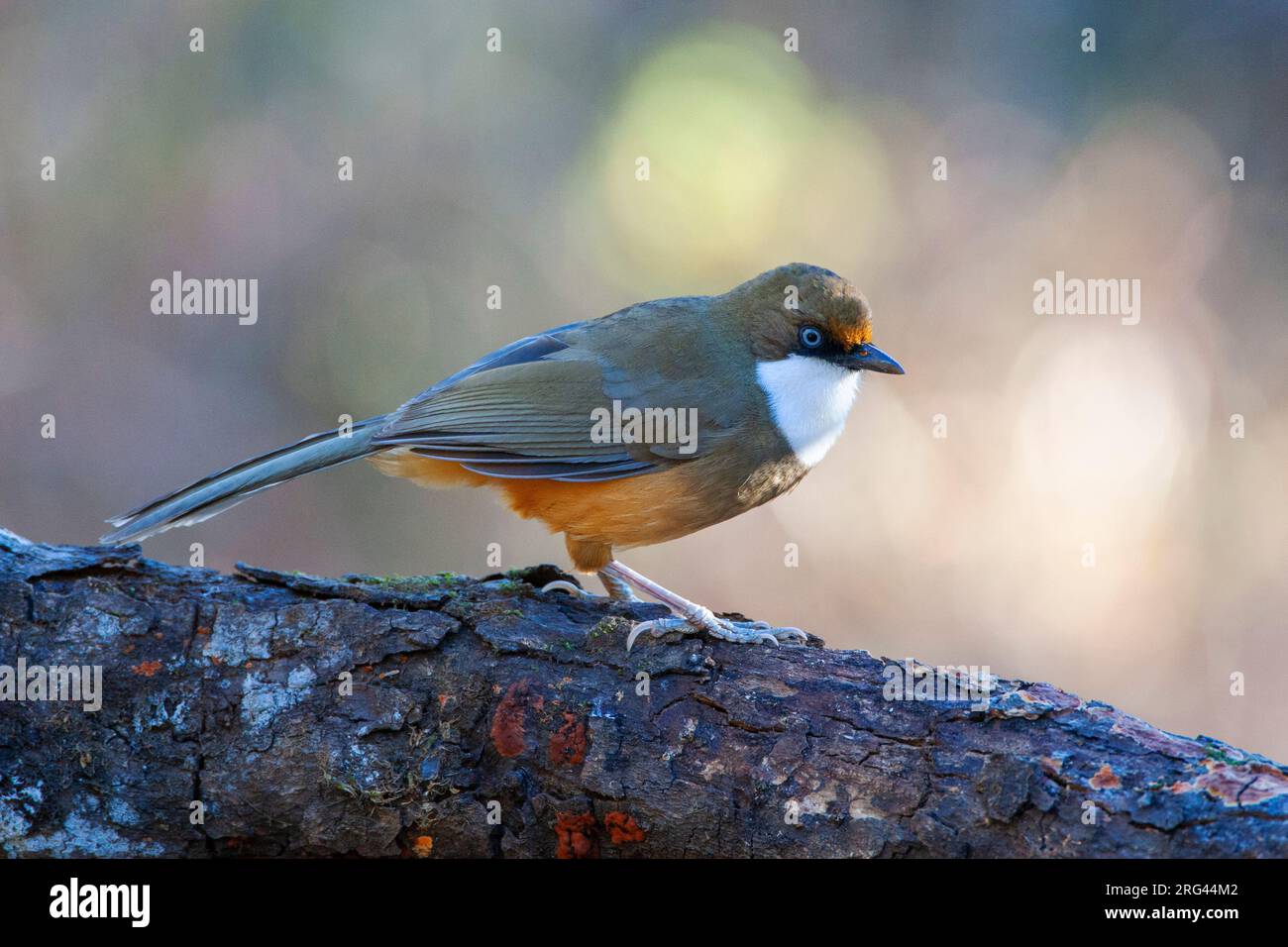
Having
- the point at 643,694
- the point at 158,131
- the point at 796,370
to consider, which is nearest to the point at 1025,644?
the point at 796,370

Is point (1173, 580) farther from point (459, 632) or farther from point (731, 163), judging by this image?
point (459, 632)

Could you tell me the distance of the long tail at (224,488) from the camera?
157 inches

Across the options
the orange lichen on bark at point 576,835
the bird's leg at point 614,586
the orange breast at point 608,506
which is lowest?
the orange lichen on bark at point 576,835

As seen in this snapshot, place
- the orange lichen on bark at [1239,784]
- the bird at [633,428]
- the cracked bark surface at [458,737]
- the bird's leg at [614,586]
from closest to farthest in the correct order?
the orange lichen on bark at [1239,784] → the cracked bark surface at [458,737] → the bird at [633,428] → the bird's leg at [614,586]

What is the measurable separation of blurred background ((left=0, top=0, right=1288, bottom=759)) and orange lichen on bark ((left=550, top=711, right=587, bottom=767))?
4.16 meters

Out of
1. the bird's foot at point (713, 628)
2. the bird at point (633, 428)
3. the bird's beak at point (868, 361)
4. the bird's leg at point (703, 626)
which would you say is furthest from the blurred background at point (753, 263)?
the bird's foot at point (713, 628)

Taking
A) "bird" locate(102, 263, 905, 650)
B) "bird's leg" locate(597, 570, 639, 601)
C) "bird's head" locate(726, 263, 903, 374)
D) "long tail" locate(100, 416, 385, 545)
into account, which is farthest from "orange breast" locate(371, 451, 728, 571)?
→ "bird's head" locate(726, 263, 903, 374)

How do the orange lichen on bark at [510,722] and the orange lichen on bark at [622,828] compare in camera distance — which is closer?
the orange lichen on bark at [622,828]

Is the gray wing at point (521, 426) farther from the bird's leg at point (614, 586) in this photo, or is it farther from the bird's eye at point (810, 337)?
the bird's eye at point (810, 337)

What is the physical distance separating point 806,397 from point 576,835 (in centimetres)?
200

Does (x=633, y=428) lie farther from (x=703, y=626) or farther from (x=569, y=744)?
(x=569, y=744)

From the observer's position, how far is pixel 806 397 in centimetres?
445

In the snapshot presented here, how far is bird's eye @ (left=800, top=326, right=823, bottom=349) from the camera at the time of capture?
14.7 feet

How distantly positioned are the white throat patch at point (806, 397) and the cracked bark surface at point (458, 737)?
47.2 inches
